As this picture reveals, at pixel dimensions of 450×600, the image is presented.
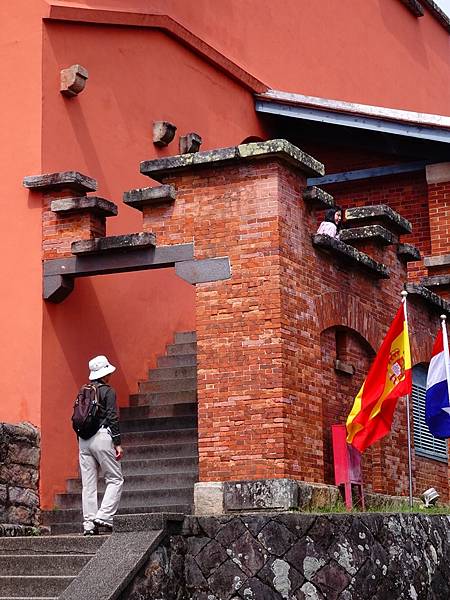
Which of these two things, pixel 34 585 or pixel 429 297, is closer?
pixel 34 585

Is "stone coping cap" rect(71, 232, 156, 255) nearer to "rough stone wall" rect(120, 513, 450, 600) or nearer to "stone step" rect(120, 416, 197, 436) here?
"stone step" rect(120, 416, 197, 436)

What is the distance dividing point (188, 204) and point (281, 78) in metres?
8.04

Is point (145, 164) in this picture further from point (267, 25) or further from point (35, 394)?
point (267, 25)

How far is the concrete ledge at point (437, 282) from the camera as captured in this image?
1753cm

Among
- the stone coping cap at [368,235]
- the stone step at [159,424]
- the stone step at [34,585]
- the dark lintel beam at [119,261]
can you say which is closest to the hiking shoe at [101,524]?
the stone step at [34,585]

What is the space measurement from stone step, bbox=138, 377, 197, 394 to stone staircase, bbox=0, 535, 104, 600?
3568 mm

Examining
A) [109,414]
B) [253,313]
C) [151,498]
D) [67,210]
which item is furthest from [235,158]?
[151,498]

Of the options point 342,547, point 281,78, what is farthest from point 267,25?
point 342,547

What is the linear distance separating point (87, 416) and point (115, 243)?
2.20 meters

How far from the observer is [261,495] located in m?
12.0

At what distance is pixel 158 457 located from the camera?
14.0 metres

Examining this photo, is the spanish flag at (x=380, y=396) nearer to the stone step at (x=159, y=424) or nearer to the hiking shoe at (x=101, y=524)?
the stone step at (x=159, y=424)

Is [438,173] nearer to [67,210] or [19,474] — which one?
[67,210]

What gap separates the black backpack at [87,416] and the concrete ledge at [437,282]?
6726 mm
